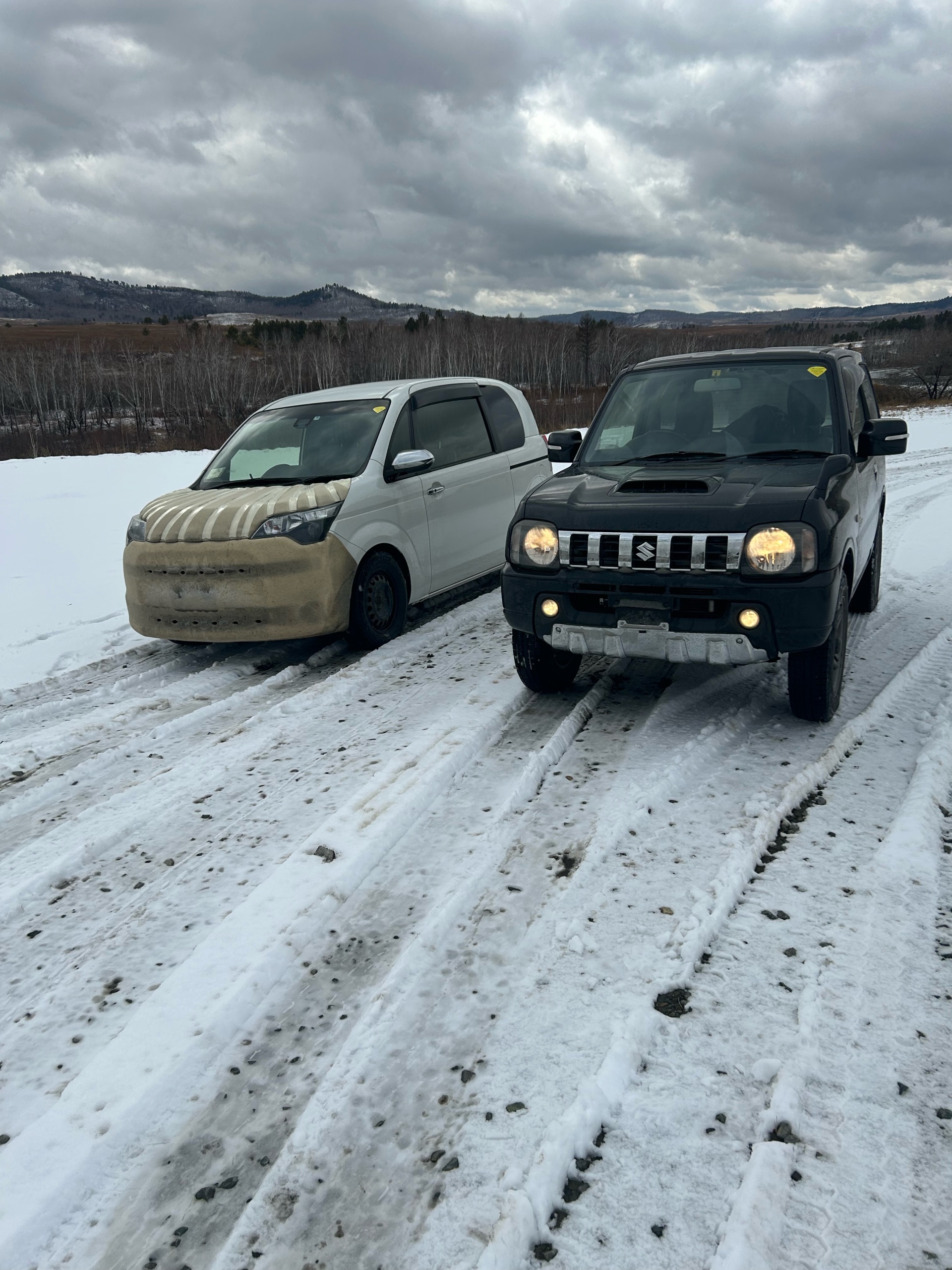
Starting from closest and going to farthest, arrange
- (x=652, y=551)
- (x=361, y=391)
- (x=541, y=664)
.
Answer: (x=652, y=551) → (x=541, y=664) → (x=361, y=391)

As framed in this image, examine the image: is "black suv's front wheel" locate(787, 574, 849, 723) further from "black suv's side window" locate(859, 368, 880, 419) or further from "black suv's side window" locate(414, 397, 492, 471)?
"black suv's side window" locate(414, 397, 492, 471)

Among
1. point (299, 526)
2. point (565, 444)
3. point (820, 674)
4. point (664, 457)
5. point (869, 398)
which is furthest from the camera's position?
point (869, 398)

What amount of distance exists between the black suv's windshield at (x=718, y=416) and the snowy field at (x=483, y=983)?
1.44m

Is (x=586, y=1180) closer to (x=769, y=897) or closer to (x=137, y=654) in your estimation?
(x=769, y=897)

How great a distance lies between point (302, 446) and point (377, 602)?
1.54 metres

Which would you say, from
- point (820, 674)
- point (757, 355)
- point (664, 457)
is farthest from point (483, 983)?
point (757, 355)

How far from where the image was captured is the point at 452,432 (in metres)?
7.34

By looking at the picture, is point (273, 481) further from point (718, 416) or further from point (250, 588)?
point (718, 416)

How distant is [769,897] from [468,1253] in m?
1.64

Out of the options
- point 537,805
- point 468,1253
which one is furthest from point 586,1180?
point 537,805

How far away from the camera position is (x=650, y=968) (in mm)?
2650

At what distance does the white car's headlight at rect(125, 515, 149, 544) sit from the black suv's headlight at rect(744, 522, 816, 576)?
435 centimetres

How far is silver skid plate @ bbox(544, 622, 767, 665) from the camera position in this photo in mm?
4102

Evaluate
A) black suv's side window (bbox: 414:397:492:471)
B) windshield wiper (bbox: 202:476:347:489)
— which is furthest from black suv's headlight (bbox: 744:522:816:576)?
black suv's side window (bbox: 414:397:492:471)
